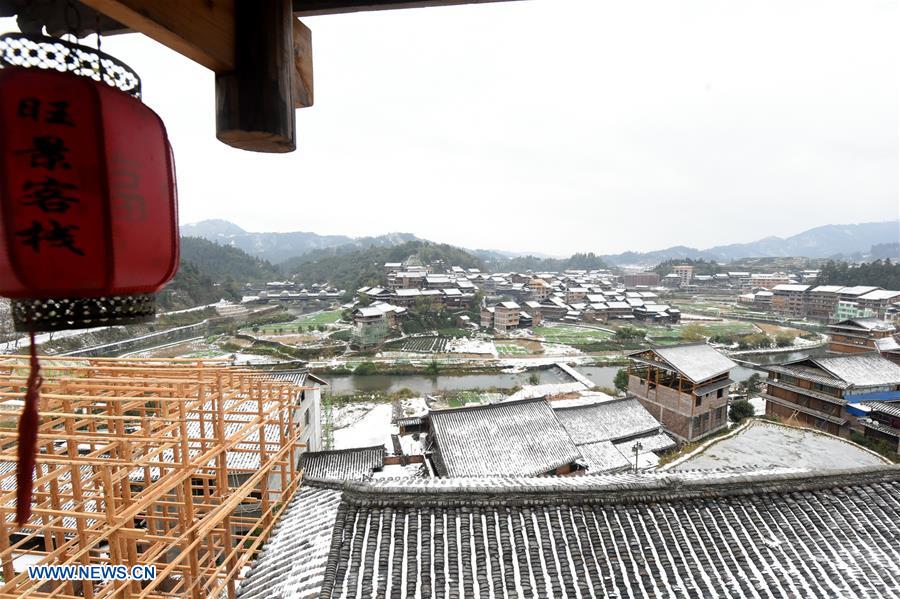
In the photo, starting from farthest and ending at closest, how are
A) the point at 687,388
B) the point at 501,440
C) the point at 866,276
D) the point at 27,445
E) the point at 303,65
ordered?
the point at 866,276, the point at 687,388, the point at 501,440, the point at 303,65, the point at 27,445

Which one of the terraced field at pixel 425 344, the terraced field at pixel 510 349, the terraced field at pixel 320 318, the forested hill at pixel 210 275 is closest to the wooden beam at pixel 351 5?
the terraced field at pixel 510 349

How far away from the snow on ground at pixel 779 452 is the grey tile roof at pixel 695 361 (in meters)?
3.60

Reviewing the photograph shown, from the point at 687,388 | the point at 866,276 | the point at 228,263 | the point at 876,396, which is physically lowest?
the point at 876,396

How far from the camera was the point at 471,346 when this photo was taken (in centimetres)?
4166

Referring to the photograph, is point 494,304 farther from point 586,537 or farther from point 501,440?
point 586,537

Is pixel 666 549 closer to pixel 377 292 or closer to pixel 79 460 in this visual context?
pixel 79 460

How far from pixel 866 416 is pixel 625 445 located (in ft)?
36.4

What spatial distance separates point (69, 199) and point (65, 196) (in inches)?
0.6

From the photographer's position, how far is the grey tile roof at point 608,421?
17.2 meters

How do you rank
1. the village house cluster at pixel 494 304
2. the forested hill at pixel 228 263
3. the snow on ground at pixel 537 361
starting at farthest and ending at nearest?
the forested hill at pixel 228 263 < the village house cluster at pixel 494 304 < the snow on ground at pixel 537 361

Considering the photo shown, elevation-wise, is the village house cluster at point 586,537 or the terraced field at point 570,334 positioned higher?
the village house cluster at point 586,537

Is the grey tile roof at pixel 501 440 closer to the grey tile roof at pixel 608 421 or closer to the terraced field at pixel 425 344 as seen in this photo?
the grey tile roof at pixel 608 421

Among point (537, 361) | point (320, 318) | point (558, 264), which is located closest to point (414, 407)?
point (537, 361)

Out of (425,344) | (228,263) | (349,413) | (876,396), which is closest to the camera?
(876,396)
